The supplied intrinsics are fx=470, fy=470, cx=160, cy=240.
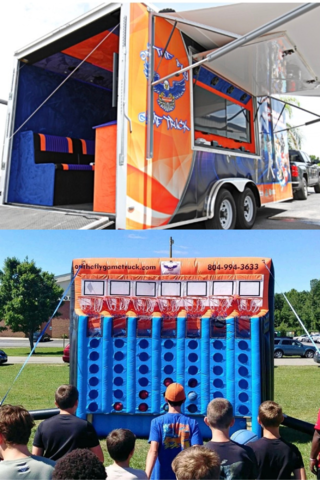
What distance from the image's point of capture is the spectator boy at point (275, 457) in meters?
2.37

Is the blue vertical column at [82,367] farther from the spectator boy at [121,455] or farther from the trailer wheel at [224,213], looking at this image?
the spectator boy at [121,455]

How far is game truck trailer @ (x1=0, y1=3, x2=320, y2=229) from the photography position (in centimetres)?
469

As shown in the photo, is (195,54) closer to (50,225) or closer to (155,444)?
(50,225)

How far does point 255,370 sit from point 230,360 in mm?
276

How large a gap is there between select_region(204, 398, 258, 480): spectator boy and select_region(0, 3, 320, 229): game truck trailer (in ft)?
8.46

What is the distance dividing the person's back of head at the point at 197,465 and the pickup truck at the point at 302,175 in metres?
8.56

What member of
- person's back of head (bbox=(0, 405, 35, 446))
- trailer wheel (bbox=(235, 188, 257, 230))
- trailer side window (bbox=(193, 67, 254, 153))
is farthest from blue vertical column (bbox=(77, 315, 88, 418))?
person's back of head (bbox=(0, 405, 35, 446))

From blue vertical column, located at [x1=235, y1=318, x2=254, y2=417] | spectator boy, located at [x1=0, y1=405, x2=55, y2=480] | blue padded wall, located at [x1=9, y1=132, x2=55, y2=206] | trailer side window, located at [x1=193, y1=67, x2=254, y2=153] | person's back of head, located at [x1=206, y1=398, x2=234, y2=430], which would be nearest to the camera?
spectator boy, located at [x1=0, y1=405, x2=55, y2=480]

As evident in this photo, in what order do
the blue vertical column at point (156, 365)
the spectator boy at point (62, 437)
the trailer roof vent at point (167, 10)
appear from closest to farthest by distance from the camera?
the spectator boy at point (62, 437) < the trailer roof vent at point (167, 10) < the blue vertical column at point (156, 365)

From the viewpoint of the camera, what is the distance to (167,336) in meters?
5.09

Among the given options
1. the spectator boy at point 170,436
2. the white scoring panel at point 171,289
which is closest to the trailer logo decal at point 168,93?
the white scoring panel at point 171,289

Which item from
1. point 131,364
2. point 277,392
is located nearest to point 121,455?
point 131,364

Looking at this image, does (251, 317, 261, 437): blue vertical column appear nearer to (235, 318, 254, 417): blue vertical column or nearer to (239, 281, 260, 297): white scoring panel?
(235, 318, 254, 417): blue vertical column

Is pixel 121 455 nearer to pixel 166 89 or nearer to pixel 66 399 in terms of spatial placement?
Answer: pixel 66 399
